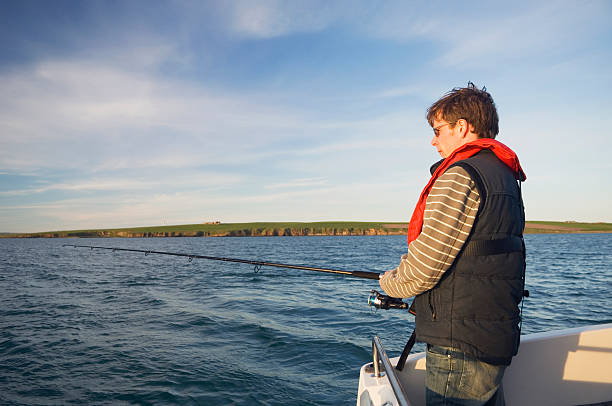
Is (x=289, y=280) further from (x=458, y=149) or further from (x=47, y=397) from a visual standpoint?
(x=458, y=149)

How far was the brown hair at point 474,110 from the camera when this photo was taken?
82.0 inches

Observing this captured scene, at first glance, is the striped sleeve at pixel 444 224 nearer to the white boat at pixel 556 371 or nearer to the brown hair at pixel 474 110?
the brown hair at pixel 474 110

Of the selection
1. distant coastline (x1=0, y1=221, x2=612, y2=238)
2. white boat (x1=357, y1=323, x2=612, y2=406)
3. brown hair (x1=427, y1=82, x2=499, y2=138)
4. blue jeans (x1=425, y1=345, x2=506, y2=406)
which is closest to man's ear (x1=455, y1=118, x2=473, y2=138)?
brown hair (x1=427, y1=82, x2=499, y2=138)

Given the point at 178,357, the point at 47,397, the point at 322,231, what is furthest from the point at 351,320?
the point at 322,231

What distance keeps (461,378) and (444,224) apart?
852 millimetres

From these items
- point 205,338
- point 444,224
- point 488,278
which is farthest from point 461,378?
point 205,338

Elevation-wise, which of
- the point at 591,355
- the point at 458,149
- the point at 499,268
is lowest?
the point at 591,355

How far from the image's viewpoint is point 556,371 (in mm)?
3199

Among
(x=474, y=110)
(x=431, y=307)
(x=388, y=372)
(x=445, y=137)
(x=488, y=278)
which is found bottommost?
(x=388, y=372)

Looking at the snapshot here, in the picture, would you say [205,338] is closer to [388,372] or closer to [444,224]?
[388,372]

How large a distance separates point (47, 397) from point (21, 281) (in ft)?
50.6

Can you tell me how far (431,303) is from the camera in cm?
200

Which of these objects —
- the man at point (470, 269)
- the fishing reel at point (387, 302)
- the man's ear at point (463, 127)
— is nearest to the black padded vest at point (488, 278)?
the man at point (470, 269)

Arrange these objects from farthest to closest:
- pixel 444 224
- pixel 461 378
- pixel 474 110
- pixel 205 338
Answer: pixel 205 338
pixel 474 110
pixel 461 378
pixel 444 224
